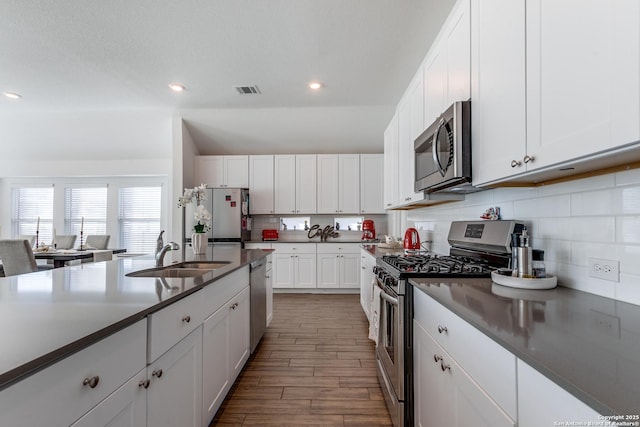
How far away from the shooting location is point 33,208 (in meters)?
5.95

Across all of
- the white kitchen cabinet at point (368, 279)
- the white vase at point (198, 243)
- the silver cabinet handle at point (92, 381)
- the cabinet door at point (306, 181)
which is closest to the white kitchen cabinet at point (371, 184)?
the cabinet door at point (306, 181)

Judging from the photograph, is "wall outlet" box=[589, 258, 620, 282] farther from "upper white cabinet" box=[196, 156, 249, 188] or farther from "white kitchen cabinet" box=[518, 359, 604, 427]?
"upper white cabinet" box=[196, 156, 249, 188]

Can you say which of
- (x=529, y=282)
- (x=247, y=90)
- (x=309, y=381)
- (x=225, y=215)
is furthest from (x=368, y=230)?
(x=529, y=282)

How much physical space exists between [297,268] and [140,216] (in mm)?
3381

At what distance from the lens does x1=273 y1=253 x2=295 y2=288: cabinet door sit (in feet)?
16.5

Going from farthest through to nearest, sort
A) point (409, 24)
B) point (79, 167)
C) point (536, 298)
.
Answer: point (79, 167), point (409, 24), point (536, 298)

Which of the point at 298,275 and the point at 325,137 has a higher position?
the point at 325,137

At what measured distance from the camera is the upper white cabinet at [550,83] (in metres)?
0.75

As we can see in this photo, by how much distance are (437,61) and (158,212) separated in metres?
5.63

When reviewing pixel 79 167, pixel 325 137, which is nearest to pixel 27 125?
pixel 79 167

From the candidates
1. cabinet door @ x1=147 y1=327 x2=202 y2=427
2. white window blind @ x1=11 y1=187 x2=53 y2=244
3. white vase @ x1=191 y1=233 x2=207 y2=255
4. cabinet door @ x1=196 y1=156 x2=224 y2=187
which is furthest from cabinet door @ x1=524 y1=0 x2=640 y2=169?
white window blind @ x1=11 y1=187 x2=53 y2=244

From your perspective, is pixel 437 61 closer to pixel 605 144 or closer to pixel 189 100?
pixel 605 144

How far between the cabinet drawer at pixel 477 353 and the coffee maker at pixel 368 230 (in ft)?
13.0

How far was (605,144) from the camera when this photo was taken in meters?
0.79
